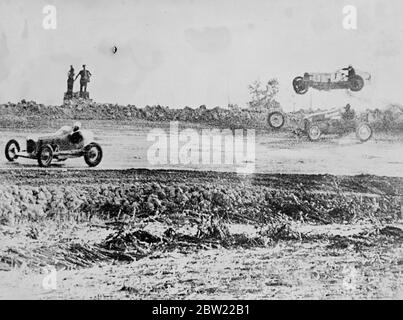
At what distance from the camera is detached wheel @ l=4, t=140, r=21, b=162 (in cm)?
308

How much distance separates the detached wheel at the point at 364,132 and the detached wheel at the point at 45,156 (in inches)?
57.1

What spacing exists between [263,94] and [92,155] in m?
0.85

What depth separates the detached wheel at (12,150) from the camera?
308 cm

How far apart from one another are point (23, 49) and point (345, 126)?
155cm

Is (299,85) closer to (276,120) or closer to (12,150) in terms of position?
(276,120)

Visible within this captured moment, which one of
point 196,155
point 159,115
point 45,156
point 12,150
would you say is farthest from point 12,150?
point 196,155

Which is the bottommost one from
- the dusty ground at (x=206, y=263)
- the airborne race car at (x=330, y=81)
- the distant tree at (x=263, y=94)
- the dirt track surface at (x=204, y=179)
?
the dusty ground at (x=206, y=263)

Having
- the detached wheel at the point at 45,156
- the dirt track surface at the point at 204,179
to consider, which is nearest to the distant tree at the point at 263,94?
the dirt track surface at the point at 204,179

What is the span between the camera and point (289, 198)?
3.17 meters

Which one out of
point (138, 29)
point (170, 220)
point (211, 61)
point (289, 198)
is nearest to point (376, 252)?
point (289, 198)

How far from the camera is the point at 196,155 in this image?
3129 mm

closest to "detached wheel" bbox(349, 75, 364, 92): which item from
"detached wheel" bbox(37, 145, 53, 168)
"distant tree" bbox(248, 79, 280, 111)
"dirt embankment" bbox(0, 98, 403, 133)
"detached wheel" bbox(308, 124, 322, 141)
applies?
"dirt embankment" bbox(0, 98, 403, 133)

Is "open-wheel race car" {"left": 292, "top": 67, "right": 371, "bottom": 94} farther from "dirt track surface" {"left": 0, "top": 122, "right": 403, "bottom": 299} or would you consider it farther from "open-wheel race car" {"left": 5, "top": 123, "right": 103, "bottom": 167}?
"open-wheel race car" {"left": 5, "top": 123, "right": 103, "bottom": 167}

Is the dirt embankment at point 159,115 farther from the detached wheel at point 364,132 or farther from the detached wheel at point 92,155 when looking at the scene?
the detached wheel at point 92,155
